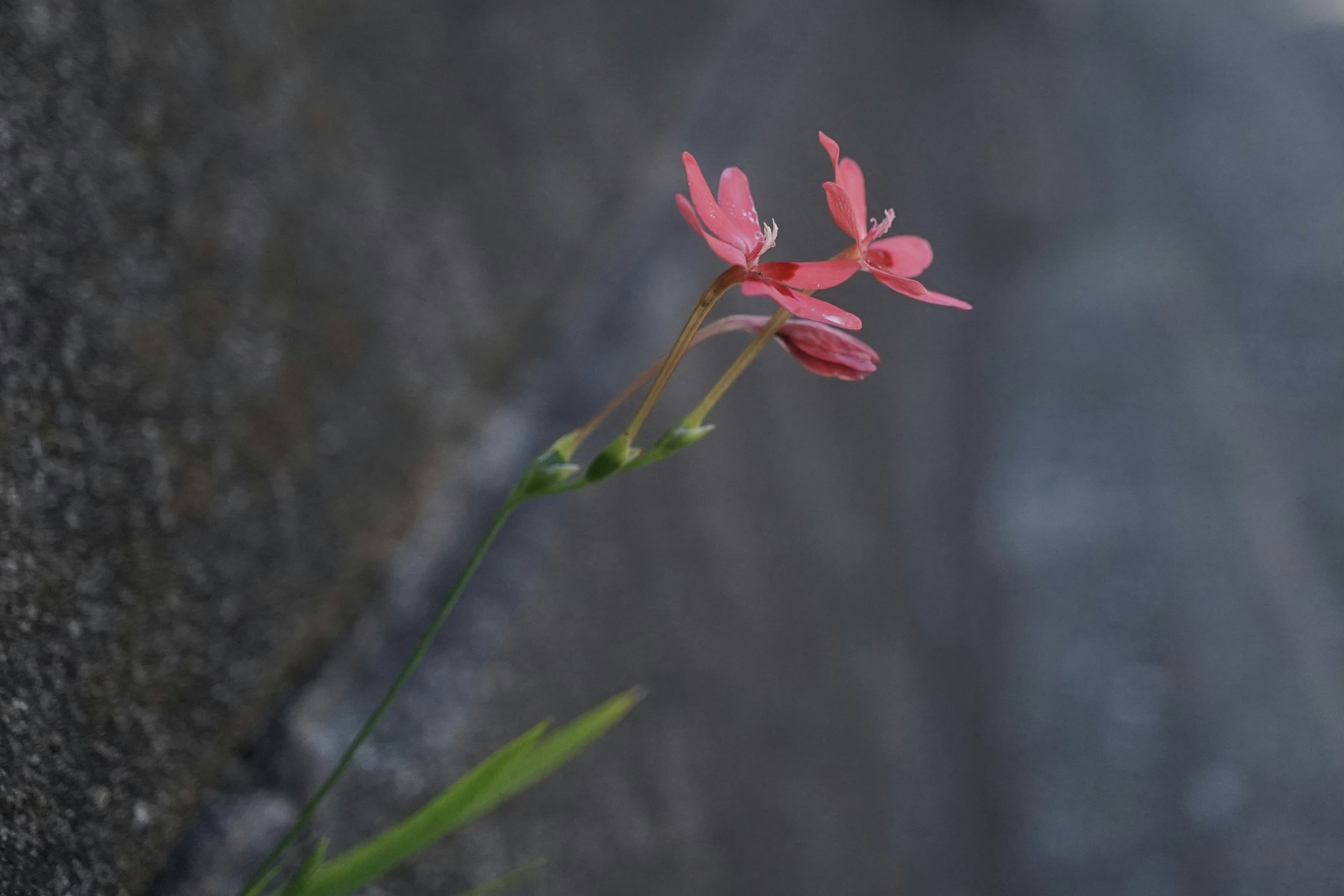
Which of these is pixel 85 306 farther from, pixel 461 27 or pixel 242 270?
pixel 461 27

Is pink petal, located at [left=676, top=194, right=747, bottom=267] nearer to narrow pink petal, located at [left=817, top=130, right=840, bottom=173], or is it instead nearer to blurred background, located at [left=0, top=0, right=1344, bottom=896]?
narrow pink petal, located at [left=817, top=130, right=840, bottom=173]

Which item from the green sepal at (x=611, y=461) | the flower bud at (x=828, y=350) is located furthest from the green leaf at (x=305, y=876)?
the flower bud at (x=828, y=350)

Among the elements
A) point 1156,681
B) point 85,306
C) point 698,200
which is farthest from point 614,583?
point 1156,681

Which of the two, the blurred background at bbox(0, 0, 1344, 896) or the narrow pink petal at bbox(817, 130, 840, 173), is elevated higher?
the narrow pink petal at bbox(817, 130, 840, 173)

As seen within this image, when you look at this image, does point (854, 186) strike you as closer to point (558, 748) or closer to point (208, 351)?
point (558, 748)

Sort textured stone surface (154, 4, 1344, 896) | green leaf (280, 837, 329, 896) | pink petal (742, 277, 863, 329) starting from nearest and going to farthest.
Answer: pink petal (742, 277, 863, 329) < green leaf (280, 837, 329, 896) < textured stone surface (154, 4, 1344, 896)

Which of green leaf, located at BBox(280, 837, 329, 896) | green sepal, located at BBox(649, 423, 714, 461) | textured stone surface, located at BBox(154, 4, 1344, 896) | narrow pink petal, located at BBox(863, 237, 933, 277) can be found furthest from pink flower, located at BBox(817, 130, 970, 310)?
textured stone surface, located at BBox(154, 4, 1344, 896)
